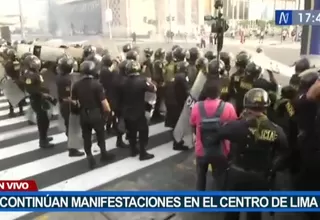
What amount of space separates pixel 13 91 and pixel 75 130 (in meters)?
2.71

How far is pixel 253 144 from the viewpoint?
10.2ft

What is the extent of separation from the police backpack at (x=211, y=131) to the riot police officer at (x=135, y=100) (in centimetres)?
165

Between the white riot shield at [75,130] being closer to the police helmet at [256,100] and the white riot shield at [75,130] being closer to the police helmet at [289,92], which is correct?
the police helmet at [289,92]

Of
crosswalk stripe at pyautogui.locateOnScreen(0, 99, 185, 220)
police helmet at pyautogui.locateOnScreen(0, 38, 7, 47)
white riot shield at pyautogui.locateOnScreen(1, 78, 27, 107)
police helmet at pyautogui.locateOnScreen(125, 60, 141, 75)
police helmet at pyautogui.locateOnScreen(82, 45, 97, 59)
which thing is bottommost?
crosswalk stripe at pyautogui.locateOnScreen(0, 99, 185, 220)

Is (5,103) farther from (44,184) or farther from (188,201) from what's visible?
(188,201)

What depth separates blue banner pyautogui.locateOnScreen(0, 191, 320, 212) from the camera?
318cm

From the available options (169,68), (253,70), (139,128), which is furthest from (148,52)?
(253,70)

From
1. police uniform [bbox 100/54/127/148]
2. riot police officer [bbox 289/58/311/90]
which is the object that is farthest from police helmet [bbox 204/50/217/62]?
riot police officer [bbox 289/58/311/90]

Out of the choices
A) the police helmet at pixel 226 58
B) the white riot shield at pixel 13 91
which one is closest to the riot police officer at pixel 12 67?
the white riot shield at pixel 13 91

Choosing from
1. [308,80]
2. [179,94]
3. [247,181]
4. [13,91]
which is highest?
[308,80]

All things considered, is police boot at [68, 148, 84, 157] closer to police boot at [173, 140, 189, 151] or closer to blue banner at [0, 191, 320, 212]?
police boot at [173, 140, 189, 151]

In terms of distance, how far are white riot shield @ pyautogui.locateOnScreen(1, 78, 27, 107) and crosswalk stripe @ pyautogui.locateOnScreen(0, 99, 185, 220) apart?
0.64m

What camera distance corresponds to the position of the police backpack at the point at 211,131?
370 cm

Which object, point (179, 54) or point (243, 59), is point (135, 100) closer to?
point (179, 54)
